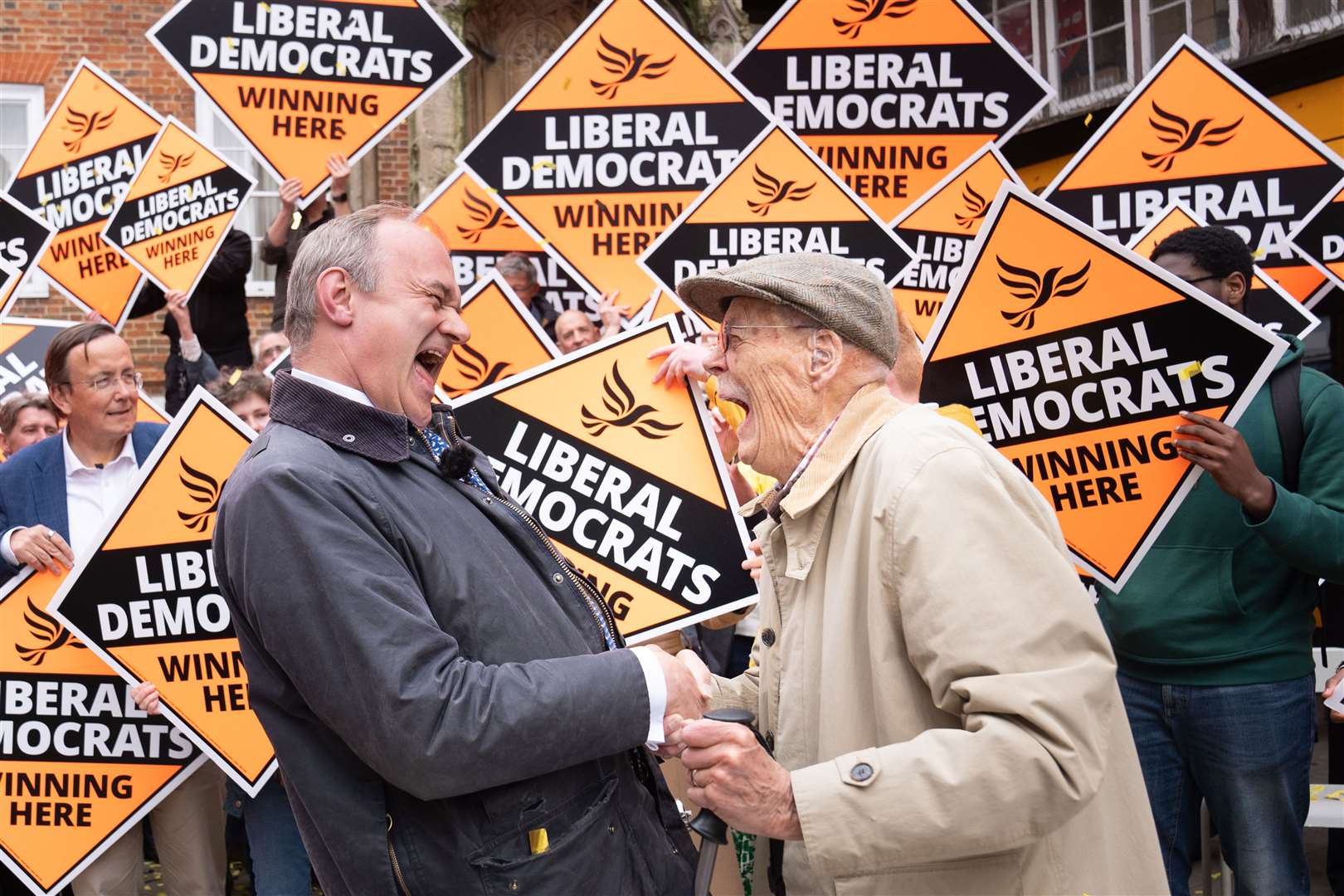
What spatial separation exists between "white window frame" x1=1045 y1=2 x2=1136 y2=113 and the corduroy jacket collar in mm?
8445

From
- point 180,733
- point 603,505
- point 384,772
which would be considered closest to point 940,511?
point 384,772

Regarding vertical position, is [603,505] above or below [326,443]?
below

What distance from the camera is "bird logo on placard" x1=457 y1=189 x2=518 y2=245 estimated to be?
21.9 ft

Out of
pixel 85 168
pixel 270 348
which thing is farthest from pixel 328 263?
pixel 85 168

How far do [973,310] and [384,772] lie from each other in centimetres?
211

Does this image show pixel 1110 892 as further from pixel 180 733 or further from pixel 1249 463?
pixel 180 733

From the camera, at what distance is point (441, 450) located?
2338mm

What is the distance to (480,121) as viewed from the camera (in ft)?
40.4

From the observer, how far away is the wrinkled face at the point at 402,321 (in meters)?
2.19

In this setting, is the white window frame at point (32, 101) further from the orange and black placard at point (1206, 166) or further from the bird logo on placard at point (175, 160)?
the orange and black placard at point (1206, 166)

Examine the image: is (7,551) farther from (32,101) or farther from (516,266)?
(32,101)

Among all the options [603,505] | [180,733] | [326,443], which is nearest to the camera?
[326,443]

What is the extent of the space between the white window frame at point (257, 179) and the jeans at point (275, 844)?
919 centimetres

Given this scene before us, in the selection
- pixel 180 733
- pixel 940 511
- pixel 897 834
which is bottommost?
pixel 180 733
